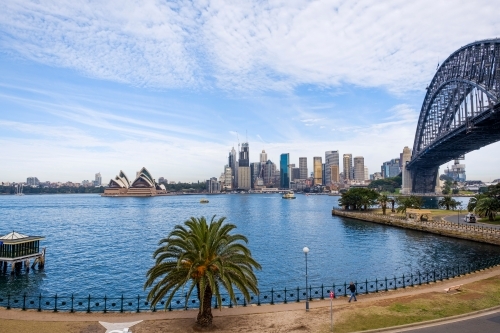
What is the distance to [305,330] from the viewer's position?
19.5 m

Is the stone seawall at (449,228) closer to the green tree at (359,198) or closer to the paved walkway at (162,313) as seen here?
the green tree at (359,198)

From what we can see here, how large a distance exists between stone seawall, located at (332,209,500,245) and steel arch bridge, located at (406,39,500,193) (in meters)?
27.1

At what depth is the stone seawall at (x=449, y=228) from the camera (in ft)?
185

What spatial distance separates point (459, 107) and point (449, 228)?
77.8m

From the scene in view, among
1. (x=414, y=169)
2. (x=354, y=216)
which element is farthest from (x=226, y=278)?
(x=414, y=169)

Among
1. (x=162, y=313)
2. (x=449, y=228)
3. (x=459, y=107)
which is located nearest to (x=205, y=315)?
(x=162, y=313)

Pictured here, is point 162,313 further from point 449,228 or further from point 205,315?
point 449,228

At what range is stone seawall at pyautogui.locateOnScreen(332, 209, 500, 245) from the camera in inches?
2217

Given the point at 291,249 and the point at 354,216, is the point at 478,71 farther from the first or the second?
the point at 291,249

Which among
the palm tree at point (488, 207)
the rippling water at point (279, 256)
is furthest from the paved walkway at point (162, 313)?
the palm tree at point (488, 207)

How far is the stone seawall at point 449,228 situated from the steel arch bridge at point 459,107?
27.1 metres

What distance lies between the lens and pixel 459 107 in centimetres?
12838

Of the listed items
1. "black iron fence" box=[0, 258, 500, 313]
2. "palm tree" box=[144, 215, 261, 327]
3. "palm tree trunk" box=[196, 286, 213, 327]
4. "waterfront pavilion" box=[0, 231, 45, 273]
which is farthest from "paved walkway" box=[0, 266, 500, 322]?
"waterfront pavilion" box=[0, 231, 45, 273]

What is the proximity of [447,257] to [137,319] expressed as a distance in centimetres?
4209
